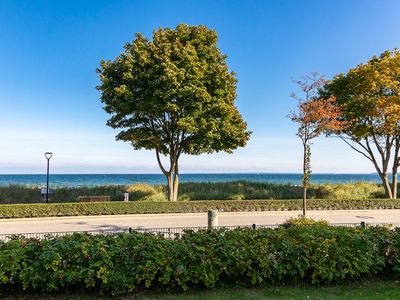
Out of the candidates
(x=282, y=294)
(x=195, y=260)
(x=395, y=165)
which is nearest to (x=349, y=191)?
(x=395, y=165)

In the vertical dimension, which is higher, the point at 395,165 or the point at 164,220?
the point at 395,165

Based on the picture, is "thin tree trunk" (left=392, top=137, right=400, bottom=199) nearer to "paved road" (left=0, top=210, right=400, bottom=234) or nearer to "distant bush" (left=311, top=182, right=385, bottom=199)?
"distant bush" (left=311, top=182, right=385, bottom=199)

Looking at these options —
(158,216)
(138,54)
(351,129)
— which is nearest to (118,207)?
(158,216)

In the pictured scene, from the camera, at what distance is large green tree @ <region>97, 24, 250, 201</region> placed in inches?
752

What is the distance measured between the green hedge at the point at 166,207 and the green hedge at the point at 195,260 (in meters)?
12.8

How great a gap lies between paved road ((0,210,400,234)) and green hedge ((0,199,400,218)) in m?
0.58

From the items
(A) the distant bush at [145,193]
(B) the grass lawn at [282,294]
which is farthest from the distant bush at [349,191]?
(B) the grass lawn at [282,294]

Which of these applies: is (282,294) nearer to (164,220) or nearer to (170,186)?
(164,220)

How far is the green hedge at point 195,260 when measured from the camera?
17.2ft

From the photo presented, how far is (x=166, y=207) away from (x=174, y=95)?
7116mm

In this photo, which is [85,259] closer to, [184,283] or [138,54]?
[184,283]

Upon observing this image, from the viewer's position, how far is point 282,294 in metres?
5.64

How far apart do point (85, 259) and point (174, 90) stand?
14160mm

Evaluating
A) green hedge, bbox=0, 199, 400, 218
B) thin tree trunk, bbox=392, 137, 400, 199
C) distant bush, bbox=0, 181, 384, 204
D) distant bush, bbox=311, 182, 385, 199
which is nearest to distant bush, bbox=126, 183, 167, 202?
distant bush, bbox=0, 181, 384, 204
